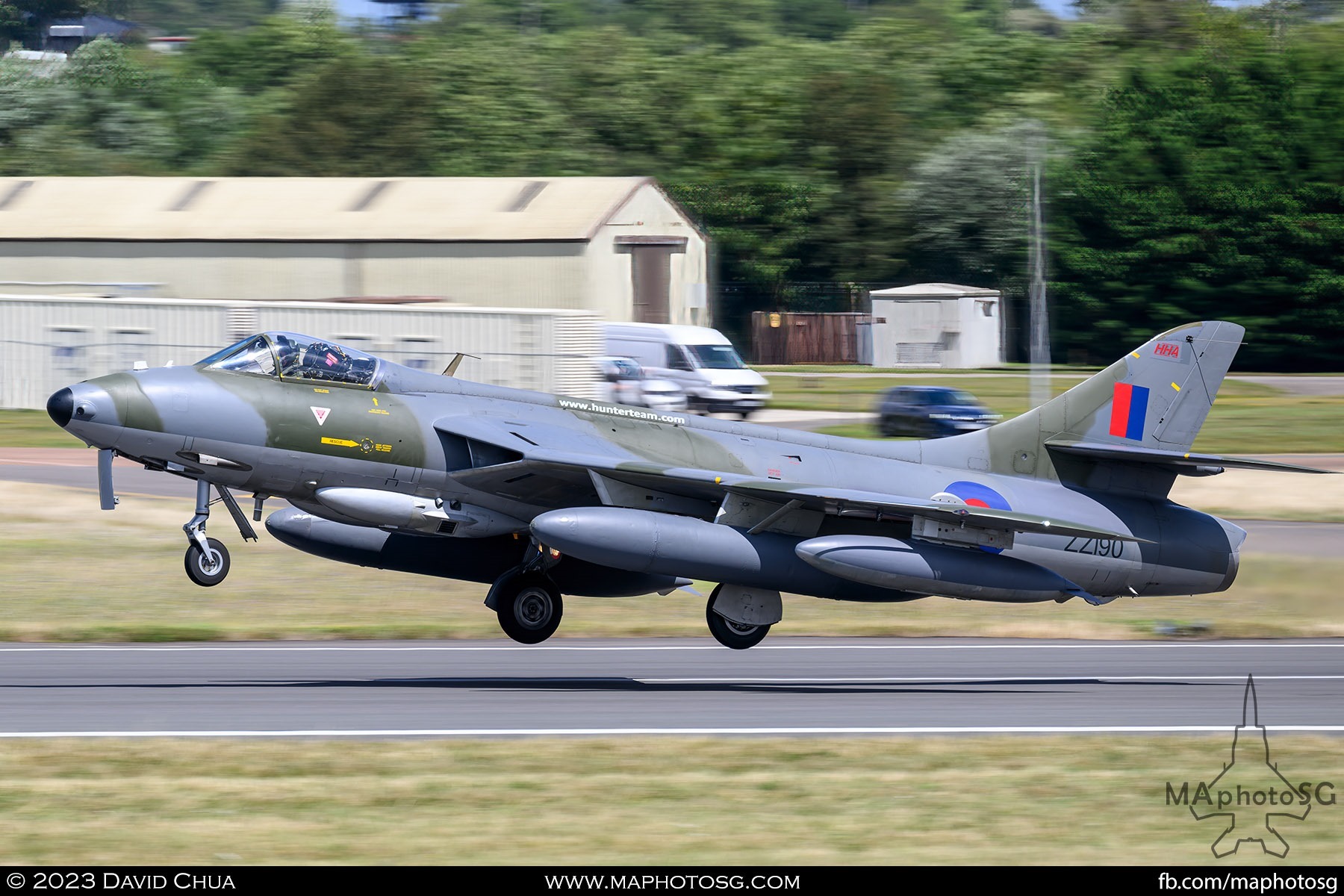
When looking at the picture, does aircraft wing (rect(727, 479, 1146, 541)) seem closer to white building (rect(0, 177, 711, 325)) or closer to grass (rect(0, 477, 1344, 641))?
grass (rect(0, 477, 1344, 641))

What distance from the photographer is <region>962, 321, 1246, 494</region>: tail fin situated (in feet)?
58.2

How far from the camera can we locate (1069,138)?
7800 centimetres

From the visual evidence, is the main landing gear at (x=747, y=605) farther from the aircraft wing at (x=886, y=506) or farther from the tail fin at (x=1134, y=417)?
the tail fin at (x=1134, y=417)

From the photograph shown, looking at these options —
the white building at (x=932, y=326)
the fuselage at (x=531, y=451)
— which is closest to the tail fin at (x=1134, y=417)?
the fuselage at (x=531, y=451)

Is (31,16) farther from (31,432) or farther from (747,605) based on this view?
(747,605)

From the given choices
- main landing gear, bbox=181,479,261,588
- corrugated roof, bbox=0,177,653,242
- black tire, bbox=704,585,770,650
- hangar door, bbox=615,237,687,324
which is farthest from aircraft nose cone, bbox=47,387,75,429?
hangar door, bbox=615,237,687,324

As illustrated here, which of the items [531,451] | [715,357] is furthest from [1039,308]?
[531,451]

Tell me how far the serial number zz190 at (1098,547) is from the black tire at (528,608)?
18.7 ft

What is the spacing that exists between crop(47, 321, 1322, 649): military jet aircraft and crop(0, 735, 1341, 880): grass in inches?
123

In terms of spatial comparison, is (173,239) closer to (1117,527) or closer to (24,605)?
(24,605)

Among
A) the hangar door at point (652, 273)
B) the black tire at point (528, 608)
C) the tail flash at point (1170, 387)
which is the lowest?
the black tire at point (528, 608)

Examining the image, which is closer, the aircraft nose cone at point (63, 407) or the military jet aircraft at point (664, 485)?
the aircraft nose cone at point (63, 407)

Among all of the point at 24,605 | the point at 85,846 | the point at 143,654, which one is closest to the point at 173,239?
the point at 24,605

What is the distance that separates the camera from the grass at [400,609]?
1941 cm
